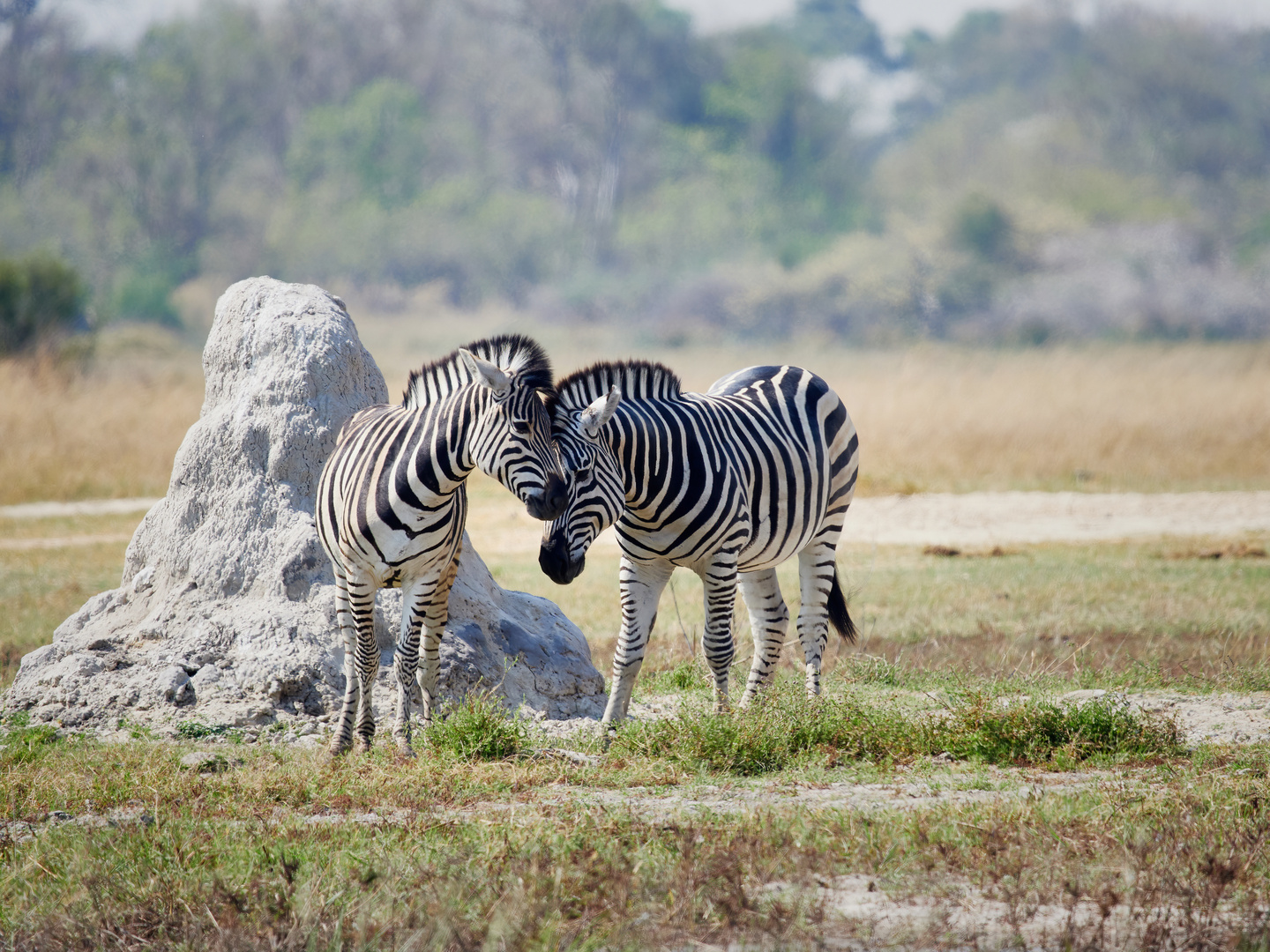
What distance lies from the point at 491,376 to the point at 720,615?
1.68 m

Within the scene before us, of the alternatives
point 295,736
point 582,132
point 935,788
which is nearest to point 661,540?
point 935,788

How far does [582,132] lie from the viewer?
5259cm

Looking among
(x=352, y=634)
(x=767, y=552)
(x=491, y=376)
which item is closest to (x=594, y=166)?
(x=767, y=552)

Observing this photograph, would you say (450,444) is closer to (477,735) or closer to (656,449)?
(656,449)

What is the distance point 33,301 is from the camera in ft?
77.3

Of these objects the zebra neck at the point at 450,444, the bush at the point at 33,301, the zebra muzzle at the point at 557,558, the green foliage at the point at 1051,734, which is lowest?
the green foliage at the point at 1051,734

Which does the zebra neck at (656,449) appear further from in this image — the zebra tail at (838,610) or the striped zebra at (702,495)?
the zebra tail at (838,610)

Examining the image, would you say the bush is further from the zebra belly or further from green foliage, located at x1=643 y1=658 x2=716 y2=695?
the zebra belly

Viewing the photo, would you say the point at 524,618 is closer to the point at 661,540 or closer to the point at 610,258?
the point at 661,540

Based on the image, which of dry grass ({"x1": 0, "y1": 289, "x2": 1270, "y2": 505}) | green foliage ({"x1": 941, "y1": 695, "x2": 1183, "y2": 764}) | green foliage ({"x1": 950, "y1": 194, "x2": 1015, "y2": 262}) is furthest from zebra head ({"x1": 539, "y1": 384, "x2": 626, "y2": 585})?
green foliage ({"x1": 950, "y1": 194, "x2": 1015, "y2": 262})

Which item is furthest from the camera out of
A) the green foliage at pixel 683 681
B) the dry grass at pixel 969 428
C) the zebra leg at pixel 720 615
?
the dry grass at pixel 969 428

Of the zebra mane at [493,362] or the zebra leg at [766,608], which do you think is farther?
the zebra leg at [766,608]

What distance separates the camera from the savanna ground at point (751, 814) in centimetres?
349

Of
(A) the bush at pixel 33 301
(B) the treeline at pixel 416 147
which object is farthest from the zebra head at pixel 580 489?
(B) the treeline at pixel 416 147
